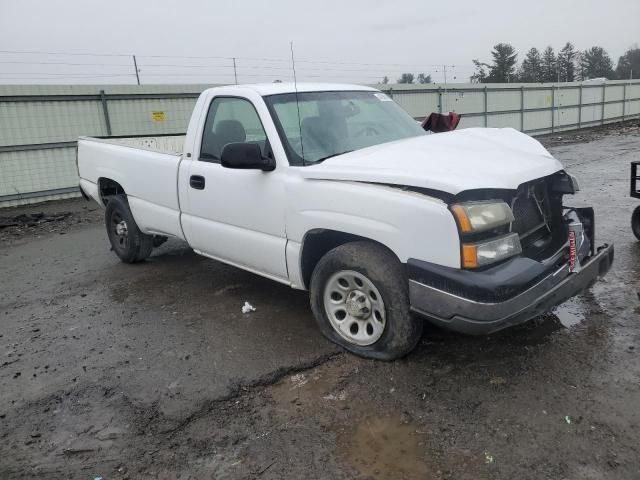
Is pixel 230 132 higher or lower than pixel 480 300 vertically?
higher

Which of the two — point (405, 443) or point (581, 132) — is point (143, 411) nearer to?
point (405, 443)

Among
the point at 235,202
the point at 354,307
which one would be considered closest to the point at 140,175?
the point at 235,202

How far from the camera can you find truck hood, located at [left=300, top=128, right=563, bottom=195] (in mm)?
3180

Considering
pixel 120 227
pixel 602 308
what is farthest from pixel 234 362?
pixel 120 227

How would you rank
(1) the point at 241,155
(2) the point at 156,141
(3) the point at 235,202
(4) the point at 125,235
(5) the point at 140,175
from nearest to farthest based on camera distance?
(1) the point at 241,155 → (3) the point at 235,202 → (5) the point at 140,175 → (4) the point at 125,235 → (2) the point at 156,141

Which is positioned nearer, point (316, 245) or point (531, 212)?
point (531, 212)

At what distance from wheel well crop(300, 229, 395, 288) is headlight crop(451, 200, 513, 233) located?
88cm

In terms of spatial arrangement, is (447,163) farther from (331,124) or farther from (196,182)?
(196,182)

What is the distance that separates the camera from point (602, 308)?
14.2 feet

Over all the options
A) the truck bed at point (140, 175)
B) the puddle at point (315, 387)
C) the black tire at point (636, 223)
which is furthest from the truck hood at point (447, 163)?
the black tire at point (636, 223)

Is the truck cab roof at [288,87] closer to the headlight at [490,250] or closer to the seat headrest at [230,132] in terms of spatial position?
the seat headrest at [230,132]

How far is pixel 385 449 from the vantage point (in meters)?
2.79

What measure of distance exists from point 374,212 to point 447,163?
0.57 m

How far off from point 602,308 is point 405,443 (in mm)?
2411
